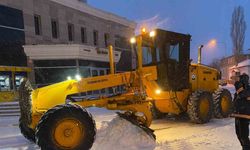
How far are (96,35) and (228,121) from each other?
21170 mm

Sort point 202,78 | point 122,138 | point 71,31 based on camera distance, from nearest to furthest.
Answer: point 122,138, point 202,78, point 71,31

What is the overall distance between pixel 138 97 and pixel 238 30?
4665 cm

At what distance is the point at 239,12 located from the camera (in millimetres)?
53719

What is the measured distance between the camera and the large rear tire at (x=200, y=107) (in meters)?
10.1

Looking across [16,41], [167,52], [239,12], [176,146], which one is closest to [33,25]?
[16,41]

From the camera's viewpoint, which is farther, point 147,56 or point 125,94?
point 147,56

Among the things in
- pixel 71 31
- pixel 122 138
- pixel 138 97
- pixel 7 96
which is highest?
pixel 71 31

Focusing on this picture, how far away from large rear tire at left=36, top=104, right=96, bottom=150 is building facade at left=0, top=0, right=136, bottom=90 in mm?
15326

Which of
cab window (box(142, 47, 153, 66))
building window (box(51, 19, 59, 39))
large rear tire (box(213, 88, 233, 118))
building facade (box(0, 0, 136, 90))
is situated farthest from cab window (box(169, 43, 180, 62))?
building window (box(51, 19, 59, 39))

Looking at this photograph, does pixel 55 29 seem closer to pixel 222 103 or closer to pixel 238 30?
pixel 222 103

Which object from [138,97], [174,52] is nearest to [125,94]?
[138,97]

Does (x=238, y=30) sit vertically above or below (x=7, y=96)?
above

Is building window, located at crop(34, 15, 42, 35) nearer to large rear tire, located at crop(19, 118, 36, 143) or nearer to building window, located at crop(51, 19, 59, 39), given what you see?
building window, located at crop(51, 19, 59, 39)

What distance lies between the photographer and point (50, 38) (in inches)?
957
